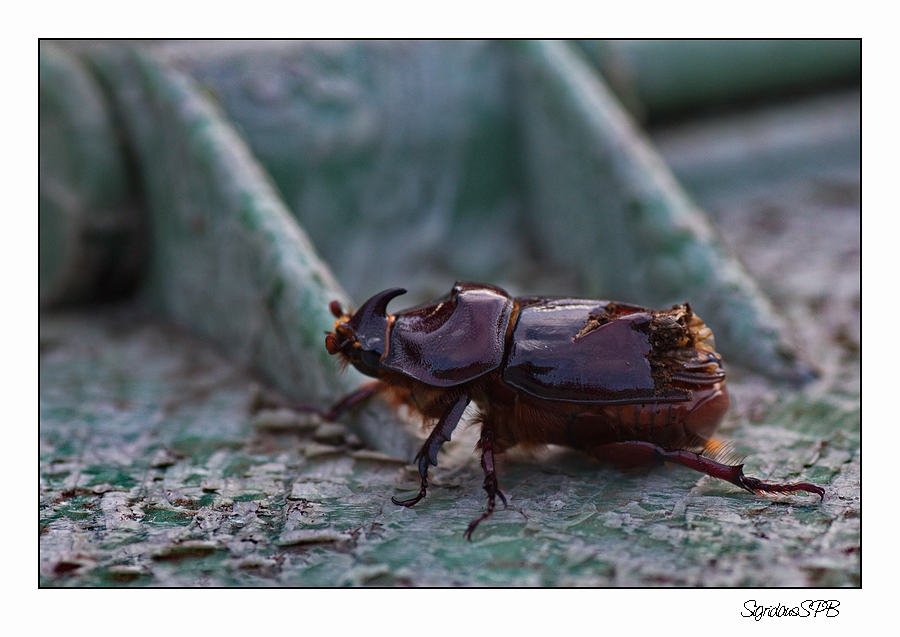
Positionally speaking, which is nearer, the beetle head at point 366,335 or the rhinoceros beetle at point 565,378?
the rhinoceros beetle at point 565,378

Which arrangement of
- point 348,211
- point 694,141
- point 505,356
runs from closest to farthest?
point 505,356, point 348,211, point 694,141

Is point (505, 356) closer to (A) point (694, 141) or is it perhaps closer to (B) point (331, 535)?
(B) point (331, 535)

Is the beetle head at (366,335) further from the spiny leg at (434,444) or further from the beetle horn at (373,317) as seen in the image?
the spiny leg at (434,444)

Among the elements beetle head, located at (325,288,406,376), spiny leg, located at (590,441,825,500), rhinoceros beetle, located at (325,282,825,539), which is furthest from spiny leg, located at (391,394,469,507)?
spiny leg, located at (590,441,825,500)

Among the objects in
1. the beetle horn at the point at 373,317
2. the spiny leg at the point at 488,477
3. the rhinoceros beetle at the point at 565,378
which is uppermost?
the beetle horn at the point at 373,317

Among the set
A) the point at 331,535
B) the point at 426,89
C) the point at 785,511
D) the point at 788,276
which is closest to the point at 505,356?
the point at 331,535

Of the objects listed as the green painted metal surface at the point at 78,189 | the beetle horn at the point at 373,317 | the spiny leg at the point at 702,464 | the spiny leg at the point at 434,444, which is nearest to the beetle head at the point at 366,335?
the beetle horn at the point at 373,317

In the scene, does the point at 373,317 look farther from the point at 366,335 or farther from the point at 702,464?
the point at 702,464

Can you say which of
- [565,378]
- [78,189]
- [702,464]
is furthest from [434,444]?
[78,189]
